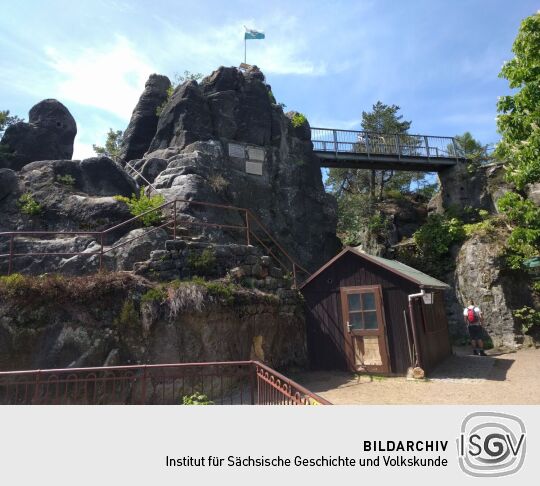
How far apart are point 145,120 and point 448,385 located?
19.2 metres

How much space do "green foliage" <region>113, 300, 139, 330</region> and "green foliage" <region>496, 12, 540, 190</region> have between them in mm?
10996

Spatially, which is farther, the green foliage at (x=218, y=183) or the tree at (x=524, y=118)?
the green foliage at (x=218, y=183)

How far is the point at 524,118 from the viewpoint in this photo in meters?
11.0

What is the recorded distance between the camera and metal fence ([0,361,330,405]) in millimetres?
5555

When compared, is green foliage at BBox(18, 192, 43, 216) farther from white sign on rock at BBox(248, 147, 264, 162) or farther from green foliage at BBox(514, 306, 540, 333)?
green foliage at BBox(514, 306, 540, 333)

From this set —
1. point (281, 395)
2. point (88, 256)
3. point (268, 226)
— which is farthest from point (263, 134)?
point (281, 395)

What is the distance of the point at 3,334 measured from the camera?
24.8 feet

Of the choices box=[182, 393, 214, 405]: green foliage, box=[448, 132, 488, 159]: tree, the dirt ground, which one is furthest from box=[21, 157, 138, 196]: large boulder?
box=[448, 132, 488, 159]: tree

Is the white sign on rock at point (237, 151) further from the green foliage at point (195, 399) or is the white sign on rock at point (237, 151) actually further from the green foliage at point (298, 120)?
the green foliage at point (195, 399)

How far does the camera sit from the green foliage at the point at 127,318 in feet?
26.8

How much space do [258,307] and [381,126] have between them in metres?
25.3

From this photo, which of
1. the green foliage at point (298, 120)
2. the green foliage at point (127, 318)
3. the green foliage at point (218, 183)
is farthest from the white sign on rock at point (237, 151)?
the green foliage at point (127, 318)

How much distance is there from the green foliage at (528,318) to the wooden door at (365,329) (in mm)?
7684
